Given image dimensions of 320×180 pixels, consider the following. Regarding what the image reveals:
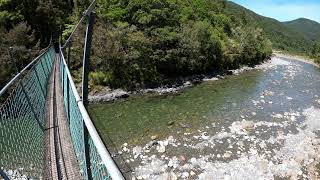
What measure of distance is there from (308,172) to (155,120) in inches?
431

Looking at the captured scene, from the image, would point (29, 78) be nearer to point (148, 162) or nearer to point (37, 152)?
point (37, 152)

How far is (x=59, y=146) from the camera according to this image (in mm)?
6699

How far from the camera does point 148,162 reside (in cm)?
1877

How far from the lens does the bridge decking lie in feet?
18.4

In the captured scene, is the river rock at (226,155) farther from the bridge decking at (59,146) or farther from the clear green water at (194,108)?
the bridge decking at (59,146)

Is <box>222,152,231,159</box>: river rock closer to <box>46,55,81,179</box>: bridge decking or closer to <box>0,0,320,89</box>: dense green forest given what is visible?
<box>46,55,81,179</box>: bridge decking

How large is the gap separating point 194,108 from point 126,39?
11263 mm

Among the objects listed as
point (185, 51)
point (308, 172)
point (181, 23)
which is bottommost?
point (308, 172)

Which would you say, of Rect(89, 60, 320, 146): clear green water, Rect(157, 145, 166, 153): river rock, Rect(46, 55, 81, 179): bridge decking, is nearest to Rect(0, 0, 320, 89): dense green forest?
Rect(89, 60, 320, 146): clear green water

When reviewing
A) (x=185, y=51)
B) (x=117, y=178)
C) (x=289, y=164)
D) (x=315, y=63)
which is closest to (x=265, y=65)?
(x=315, y=63)

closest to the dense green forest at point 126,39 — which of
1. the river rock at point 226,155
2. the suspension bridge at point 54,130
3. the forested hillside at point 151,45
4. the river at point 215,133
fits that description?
the forested hillside at point 151,45

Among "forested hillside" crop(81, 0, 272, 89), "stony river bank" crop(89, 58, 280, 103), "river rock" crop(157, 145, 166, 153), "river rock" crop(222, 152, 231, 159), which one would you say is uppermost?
"forested hillside" crop(81, 0, 272, 89)

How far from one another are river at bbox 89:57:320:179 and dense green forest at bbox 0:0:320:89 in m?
4.12

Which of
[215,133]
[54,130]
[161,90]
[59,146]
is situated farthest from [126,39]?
[59,146]
